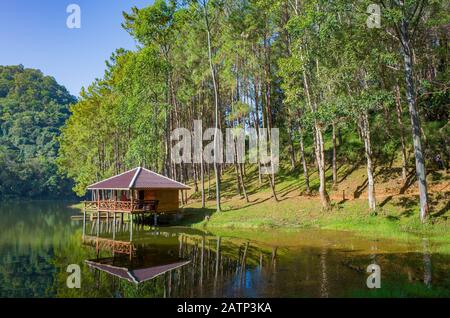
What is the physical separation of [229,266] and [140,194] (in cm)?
1718

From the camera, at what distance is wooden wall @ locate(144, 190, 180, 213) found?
30078 mm

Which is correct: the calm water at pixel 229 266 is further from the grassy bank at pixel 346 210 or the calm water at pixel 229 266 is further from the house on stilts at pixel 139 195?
the house on stilts at pixel 139 195

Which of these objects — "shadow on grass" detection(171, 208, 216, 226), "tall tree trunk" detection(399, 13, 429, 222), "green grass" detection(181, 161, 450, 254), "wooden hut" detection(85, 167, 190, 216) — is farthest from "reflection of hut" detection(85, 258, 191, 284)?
"tall tree trunk" detection(399, 13, 429, 222)

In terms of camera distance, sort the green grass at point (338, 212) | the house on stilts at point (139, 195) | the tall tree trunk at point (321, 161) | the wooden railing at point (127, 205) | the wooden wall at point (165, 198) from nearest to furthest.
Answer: the green grass at point (338, 212) < the tall tree trunk at point (321, 161) < the wooden railing at point (127, 205) < the house on stilts at point (139, 195) < the wooden wall at point (165, 198)

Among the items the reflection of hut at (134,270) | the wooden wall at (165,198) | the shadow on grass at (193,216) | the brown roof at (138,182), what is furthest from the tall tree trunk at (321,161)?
the reflection of hut at (134,270)

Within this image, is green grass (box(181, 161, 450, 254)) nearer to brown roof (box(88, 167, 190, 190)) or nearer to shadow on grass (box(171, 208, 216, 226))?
shadow on grass (box(171, 208, 216, 226))

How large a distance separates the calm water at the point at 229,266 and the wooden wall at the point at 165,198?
5762 mm

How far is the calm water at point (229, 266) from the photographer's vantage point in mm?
11859

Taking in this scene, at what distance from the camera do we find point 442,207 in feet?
72.9

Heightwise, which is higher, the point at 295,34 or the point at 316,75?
the point at 295,34
